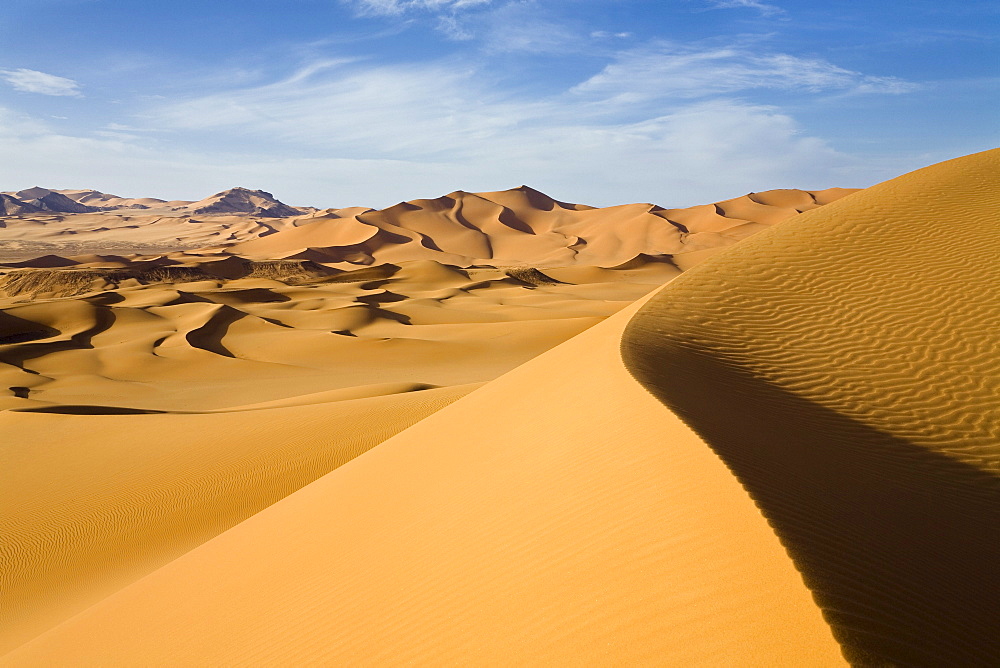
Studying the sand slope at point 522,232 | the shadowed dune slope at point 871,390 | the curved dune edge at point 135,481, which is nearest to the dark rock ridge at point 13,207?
the sand slope at point 522,232

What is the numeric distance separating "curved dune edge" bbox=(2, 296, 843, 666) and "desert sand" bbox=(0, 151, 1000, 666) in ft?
0.06

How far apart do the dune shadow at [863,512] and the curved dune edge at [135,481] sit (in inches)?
203

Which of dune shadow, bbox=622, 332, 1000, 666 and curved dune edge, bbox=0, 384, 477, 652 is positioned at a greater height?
dune shadow, bbox=622, 332, 1000, 666

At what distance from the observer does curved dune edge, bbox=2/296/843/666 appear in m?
2.58

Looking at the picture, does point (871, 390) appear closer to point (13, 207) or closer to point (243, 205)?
point (13, 207)

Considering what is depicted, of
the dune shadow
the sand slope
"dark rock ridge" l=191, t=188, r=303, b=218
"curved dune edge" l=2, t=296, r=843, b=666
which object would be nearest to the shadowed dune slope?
the dune shadow

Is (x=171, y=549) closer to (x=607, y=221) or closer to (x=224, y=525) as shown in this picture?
(x=224, y=525)

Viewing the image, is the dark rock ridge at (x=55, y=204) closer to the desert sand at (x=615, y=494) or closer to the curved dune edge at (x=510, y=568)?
the desert sand at (x=615, y=494)

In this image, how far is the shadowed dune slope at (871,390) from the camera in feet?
8.84

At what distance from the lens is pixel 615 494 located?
3.59 m

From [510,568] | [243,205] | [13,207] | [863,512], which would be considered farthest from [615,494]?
[243,205]

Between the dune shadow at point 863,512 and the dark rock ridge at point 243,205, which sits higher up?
the dark rock ridge at point 243,205

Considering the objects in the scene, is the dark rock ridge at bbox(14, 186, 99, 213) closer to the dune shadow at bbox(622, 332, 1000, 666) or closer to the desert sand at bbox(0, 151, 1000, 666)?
the desert sand at bbox(0, 151, 1000, 666)

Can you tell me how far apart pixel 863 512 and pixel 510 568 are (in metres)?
1.80
